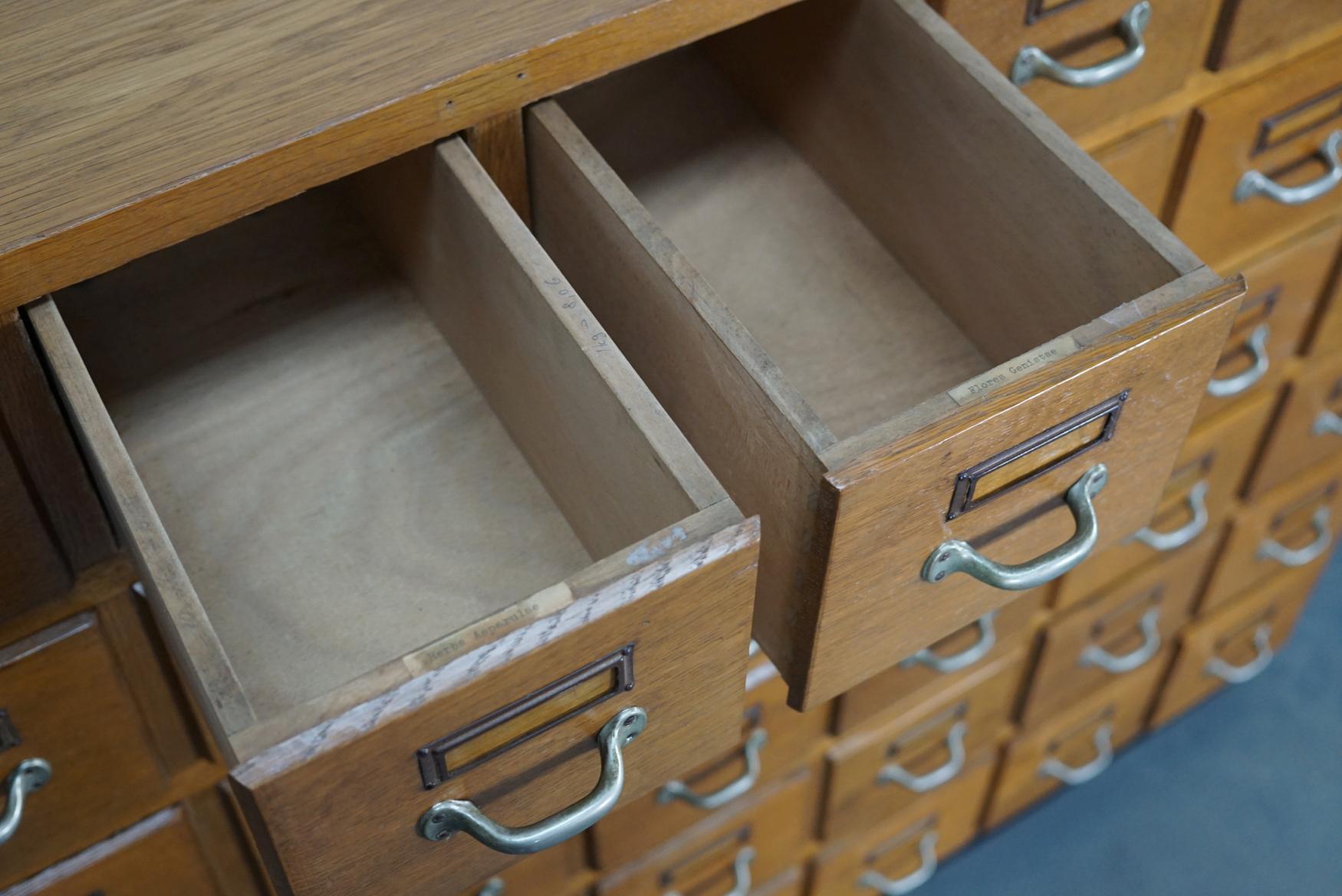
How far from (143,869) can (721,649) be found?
47cm

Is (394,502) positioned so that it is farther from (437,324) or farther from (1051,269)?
(1051,269)

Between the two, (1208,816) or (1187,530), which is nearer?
(1187,530)

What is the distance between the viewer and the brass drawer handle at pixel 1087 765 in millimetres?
1543

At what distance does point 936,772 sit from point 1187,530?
324 millimetres

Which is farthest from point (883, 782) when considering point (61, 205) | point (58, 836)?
point (61, 205)

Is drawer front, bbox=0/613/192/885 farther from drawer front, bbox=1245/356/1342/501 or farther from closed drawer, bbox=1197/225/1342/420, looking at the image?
drawer front, bbox=1245/356/1342/501

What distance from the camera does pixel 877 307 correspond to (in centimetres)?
82

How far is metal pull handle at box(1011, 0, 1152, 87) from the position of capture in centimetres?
80

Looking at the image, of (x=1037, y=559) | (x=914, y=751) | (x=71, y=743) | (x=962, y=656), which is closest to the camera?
(x=1037, y=559)

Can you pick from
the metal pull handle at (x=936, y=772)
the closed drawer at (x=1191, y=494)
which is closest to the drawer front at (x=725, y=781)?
the metal pull handle at (x=936, y=772)

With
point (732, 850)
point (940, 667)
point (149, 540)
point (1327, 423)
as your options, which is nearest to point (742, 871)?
point (732, 850)

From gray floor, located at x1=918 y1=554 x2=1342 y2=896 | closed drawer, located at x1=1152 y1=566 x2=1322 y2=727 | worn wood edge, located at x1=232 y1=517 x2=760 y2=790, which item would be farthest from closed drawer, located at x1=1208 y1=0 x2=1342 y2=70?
gray floor, located at x1=918 y1=554 x2=1342 y2=896

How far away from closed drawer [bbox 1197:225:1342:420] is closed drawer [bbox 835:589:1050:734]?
0.24 metres

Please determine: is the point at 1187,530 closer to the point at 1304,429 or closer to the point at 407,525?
the point at 1304,429
